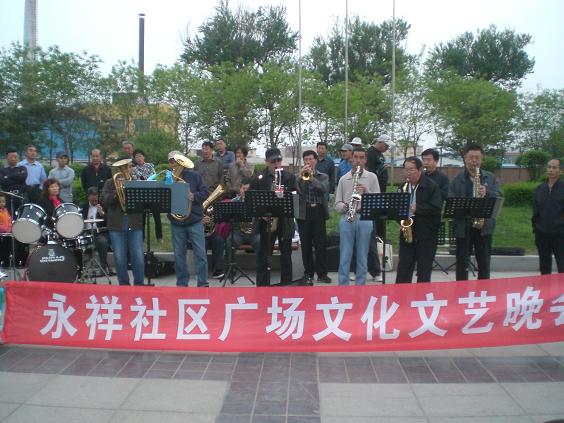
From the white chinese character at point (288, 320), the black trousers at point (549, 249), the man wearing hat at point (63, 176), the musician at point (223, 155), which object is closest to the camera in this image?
→ the white chinese character at point (288, 320)

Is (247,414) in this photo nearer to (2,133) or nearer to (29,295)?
(29,295)

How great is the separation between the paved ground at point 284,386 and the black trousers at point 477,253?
1.63 metres

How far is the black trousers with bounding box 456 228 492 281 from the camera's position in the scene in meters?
7.87

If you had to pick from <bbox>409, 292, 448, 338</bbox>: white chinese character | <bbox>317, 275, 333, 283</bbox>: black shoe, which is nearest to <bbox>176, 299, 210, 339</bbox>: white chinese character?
<bbox>409, 292, 448, 338</bbox>: white chinese character

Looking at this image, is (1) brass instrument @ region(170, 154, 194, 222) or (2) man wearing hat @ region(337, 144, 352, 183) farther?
(2) man wearing hat @ region(337, 144, 352, 183)

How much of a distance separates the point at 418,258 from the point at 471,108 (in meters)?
25.7

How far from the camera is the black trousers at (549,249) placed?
7.86m

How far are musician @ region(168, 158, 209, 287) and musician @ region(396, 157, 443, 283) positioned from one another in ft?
9.34

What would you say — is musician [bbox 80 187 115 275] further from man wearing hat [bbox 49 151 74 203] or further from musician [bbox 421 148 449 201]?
musician [bbox 421 148 449 201]

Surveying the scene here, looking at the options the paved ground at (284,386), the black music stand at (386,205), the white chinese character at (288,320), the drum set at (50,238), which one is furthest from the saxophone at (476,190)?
the drum set at (50,238)

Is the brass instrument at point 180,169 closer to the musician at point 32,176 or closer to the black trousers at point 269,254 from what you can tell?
the black trousers at point 269,254

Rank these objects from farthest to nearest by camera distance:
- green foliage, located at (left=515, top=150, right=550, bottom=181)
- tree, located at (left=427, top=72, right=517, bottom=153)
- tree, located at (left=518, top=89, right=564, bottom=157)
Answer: tree, located at (left=518, top=89, right=564, bottom=157) < tree, located at (left=427, top=72, right=517, bottom=153) < green foliage, located at (left=515, top=150, right=550, bottom=181)

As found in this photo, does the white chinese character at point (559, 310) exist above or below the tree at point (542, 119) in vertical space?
below

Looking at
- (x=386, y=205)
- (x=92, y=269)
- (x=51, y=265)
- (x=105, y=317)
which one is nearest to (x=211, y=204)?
(x=92, y=269)
